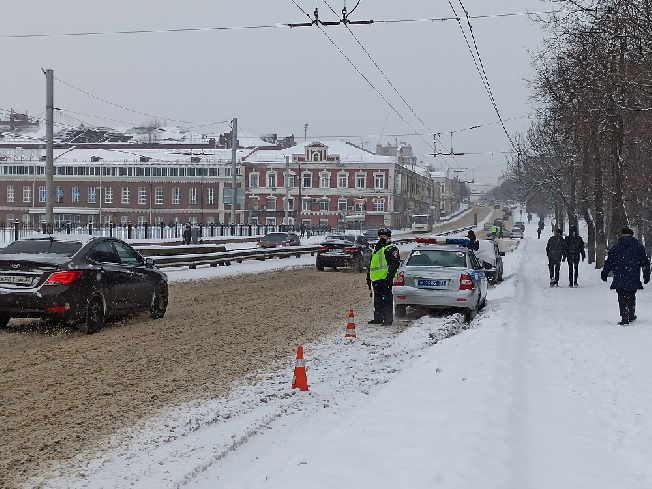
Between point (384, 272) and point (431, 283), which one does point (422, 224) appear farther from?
point (384, 272)

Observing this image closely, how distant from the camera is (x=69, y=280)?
40.5 feet

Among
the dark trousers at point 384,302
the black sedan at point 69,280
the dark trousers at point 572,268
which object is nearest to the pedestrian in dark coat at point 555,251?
the dark trousers at point 572,268

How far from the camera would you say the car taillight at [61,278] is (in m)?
12.2

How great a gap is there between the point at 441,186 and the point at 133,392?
550 feet

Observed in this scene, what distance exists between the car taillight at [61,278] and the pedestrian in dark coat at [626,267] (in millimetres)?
9338

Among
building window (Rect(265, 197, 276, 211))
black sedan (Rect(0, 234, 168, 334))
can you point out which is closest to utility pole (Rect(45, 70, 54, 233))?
black sedan (Rect(0, 234, 168, 334))

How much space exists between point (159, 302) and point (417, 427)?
9421 mm

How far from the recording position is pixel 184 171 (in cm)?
10431

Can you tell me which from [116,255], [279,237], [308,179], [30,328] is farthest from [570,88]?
[308,179]

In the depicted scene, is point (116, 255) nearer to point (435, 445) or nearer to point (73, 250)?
point (73, 250)

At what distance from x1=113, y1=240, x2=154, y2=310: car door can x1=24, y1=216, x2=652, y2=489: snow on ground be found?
381cm

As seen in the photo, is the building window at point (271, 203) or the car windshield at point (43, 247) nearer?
the car windshield at point (43, 247)

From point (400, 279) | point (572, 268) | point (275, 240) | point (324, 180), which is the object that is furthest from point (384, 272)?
point (324, 180)

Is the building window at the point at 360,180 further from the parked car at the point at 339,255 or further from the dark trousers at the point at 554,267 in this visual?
the dark trousers at the point at 554,267
